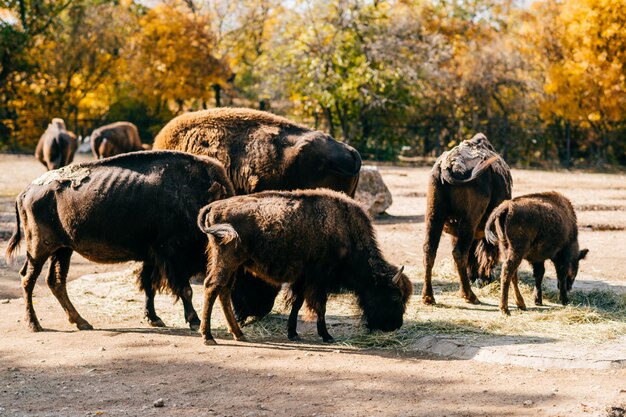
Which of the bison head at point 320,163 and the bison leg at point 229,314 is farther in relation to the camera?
the bison head at point 320,163

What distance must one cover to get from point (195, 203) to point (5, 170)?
21.2m

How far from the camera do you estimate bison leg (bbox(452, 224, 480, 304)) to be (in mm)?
8859

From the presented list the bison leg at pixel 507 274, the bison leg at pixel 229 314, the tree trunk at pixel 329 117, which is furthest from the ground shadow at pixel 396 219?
the tree trunk at pixel 329 117

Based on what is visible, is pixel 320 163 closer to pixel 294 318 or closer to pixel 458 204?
pixel 458 204

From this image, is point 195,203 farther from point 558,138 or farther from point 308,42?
point 558,138

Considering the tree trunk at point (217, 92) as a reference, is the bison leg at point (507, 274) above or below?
below

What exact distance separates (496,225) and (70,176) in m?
4.09

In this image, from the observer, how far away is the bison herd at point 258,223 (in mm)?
7324

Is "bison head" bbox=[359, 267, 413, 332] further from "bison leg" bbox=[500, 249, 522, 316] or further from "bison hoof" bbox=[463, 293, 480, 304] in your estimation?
"bison hoof" bbox=[463, 293, 480, 304]

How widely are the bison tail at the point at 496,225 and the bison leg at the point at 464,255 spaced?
1.94 ft

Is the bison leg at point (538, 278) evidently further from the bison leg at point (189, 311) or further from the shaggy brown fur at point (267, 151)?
the bison leg at point (189, 311)

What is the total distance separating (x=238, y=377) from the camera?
6.22 m

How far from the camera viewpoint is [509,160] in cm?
3450

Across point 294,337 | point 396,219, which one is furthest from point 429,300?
point 396,219
